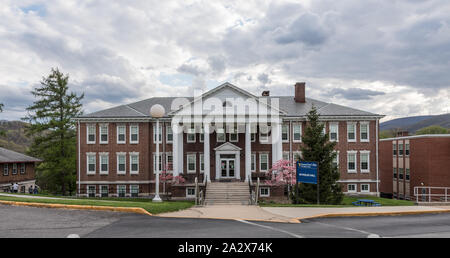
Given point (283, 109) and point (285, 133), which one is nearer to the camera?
point (285, 133)

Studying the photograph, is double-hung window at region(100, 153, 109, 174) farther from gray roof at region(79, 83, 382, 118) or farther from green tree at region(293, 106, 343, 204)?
green tree at region(293, 106, 343, 204)

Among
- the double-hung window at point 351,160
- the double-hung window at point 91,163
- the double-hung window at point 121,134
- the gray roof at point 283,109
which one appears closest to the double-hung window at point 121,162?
the double-hung window at point 121,134

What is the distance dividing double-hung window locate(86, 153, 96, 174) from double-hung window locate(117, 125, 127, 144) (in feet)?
10.5

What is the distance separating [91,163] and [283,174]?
20.2 metres

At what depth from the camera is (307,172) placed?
21234 mm

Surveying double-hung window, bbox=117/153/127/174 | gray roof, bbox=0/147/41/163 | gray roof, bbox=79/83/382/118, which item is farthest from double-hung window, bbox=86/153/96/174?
gray roof, bbox=0/147/41/163

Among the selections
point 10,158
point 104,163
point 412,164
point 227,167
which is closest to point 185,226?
point 227,167

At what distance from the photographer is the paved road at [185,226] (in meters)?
11.4

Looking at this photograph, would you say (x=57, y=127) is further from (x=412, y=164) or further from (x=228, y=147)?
(x=412, y=164)

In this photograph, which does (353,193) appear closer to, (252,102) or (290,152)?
(290,152)

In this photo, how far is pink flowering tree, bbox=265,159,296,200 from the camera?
29.4 metres
